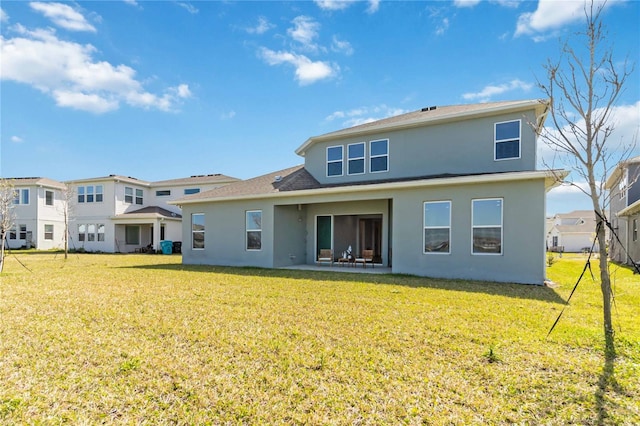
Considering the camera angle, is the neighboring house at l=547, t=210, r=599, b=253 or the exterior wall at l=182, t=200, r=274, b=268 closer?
the exterior wall at l=182, t=200, r=274, b=268

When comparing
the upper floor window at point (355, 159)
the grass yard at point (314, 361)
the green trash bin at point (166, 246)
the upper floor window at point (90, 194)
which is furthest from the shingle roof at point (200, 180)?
the grass yard at point (314, 361)

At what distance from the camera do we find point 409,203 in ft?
37.1

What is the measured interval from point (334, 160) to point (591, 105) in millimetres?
10488

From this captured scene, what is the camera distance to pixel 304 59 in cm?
1541

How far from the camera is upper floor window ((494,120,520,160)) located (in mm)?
10969

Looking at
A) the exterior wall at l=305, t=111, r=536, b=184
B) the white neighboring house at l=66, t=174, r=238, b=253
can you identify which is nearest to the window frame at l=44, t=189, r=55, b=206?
the white neighboring house at l=66, t=174, r=238, b=253

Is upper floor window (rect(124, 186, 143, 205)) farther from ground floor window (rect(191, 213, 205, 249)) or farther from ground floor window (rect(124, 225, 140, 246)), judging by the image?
ground floor window (rect(191, 213, 205, 249))

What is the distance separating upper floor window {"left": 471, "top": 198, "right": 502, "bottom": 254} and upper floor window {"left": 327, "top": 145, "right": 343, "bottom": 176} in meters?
5.91

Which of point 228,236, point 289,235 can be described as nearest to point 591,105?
point 289,235

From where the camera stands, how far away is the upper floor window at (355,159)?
14.0 meters

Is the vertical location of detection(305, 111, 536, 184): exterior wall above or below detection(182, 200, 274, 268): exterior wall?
above

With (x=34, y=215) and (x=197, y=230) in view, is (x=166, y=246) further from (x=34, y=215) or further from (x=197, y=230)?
(x=34, y=215)

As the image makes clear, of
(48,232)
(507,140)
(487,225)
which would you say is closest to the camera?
(487,225)

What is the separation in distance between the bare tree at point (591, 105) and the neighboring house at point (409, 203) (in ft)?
11.7
